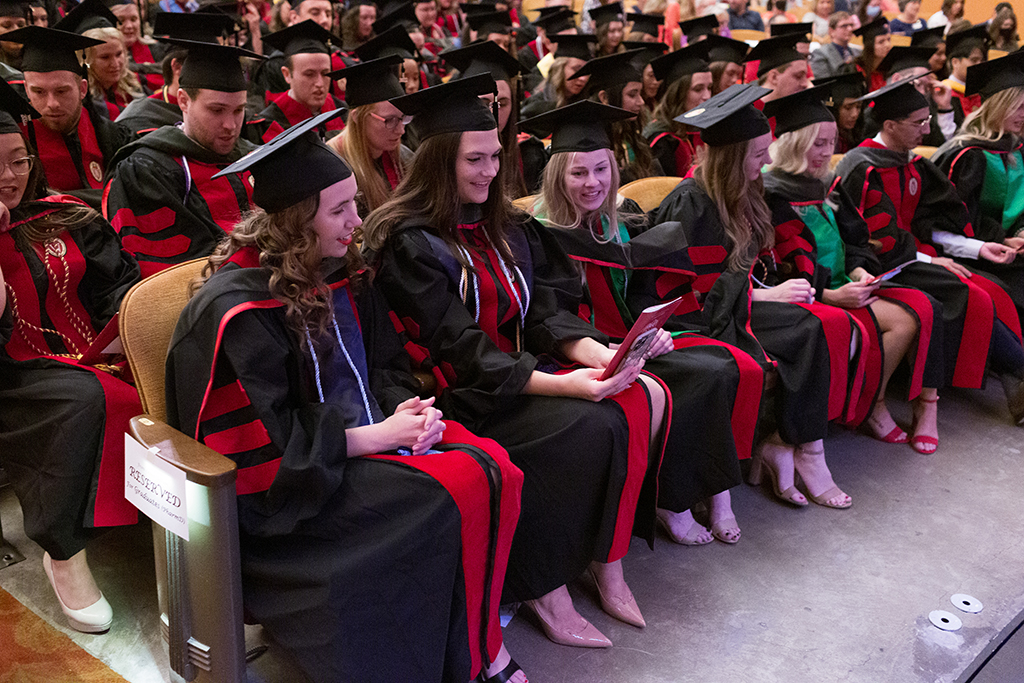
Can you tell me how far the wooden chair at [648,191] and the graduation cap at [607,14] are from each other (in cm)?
305

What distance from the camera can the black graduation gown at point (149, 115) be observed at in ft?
11.9

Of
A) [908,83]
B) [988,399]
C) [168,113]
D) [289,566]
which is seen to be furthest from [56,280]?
[988,399]

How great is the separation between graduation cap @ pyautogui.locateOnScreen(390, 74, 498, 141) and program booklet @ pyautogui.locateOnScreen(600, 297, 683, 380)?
2.33 ft

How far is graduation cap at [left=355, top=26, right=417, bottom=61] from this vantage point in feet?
13.5

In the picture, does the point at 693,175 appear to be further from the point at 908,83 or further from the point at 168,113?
the point at 168,113

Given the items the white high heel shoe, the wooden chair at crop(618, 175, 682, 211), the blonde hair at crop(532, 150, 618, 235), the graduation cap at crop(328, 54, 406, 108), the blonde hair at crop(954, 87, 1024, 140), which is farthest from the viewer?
the blonde hair at crop(954, 87, 1024, 140)

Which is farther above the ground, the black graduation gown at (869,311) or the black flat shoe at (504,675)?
the black graduation gown at (869,311)

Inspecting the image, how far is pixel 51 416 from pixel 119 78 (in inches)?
103

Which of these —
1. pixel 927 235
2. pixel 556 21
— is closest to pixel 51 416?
pixel 927 235

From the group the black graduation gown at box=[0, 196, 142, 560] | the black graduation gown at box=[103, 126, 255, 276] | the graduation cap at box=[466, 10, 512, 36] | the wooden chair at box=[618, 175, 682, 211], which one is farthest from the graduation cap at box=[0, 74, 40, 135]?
the graduation cap at box=[466, 10, 512, 36]

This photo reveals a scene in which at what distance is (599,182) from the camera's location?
2.75 m

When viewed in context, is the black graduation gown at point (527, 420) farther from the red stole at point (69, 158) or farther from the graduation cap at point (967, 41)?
the graduation cap at point (967, 41)

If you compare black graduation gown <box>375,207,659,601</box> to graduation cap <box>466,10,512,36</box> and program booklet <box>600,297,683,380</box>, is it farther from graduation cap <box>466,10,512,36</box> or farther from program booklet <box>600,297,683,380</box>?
graduation cap <box>466,10,512,36</box>

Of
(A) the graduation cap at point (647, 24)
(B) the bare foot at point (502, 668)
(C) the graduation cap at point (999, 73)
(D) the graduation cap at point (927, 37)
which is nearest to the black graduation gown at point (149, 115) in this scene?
(B) the bare foot at point (502, 668)
